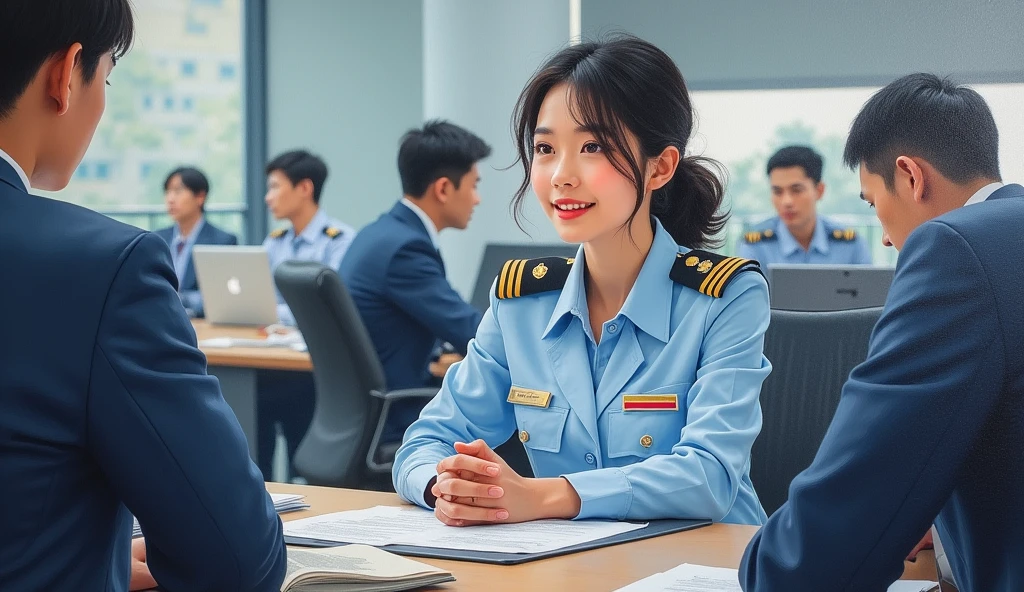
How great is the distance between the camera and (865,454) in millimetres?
994

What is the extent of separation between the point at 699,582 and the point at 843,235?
13.9 feet

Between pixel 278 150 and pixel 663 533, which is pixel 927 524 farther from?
pixel 278 150

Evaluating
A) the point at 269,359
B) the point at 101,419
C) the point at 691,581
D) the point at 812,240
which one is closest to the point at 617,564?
the point at 691,581

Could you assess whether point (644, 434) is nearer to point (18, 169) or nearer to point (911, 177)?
point (911, 177)


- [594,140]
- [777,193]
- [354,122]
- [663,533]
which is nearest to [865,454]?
[663,533]

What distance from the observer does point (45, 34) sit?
3.06 feet

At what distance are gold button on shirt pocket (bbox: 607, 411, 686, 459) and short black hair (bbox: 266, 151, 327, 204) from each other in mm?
4122

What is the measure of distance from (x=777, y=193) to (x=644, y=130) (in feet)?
11.6

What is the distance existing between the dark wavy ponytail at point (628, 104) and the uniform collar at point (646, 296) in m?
0.08

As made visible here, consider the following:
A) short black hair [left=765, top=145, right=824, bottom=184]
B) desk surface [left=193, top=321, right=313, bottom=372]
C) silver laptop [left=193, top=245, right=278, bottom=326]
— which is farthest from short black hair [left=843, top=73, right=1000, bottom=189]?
short black hair [left=765, top=145, right=824, bottom=184]

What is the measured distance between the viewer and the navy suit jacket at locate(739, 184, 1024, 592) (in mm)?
958

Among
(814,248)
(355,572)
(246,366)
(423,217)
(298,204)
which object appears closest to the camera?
(355,572)

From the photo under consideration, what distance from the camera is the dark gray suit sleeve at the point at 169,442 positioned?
891mm

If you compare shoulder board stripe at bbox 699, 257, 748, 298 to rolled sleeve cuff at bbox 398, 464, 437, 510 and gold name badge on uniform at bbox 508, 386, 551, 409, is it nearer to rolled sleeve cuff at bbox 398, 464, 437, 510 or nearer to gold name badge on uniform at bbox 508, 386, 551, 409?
gold name badge on uniform at bbox 508, 386, 551, 409
